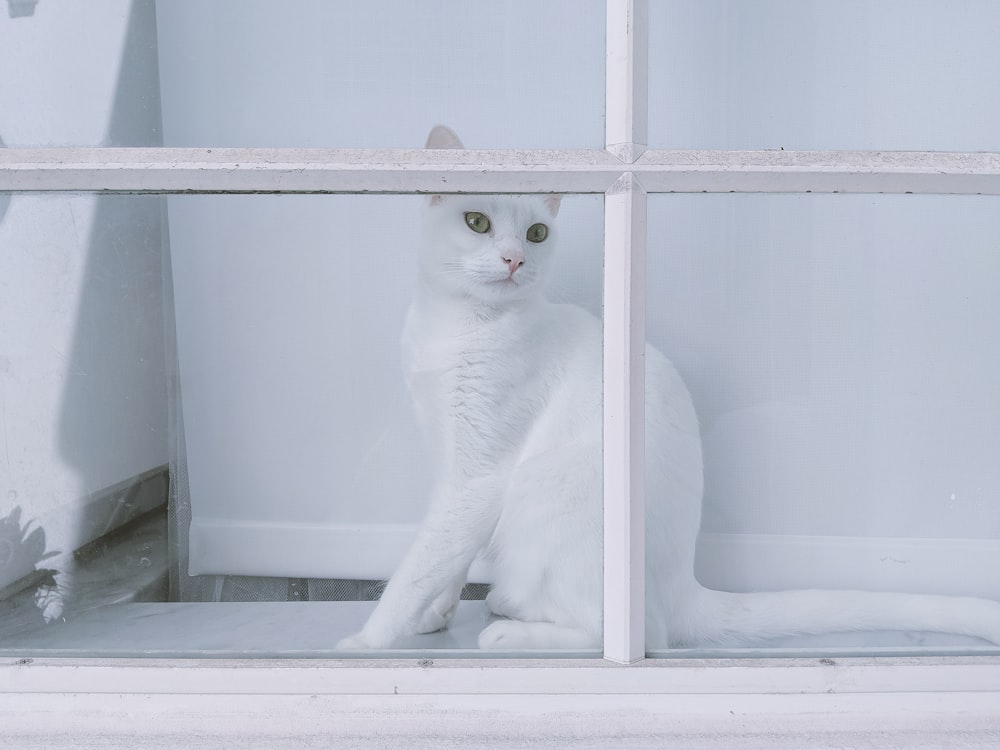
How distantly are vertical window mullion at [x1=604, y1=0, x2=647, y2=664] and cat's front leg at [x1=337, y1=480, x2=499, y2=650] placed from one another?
0.19m

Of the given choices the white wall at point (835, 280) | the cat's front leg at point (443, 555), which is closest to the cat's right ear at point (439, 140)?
the white wall at point (835, 280)

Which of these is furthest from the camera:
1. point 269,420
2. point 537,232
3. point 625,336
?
point 269,420

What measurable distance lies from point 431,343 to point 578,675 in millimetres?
448

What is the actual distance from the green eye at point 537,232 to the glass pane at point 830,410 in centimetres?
15

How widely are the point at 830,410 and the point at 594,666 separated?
0.46 metres

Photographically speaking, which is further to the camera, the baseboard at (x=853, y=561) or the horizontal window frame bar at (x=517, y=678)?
the baseboard at (x=853, y=561)

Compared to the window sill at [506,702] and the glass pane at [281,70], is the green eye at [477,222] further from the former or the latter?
the window sill at [506,702]

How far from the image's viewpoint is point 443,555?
3.04 feet

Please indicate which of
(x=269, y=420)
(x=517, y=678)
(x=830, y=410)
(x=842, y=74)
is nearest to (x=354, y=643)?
(x=517, y=678)

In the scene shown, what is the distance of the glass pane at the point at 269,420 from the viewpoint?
90cm

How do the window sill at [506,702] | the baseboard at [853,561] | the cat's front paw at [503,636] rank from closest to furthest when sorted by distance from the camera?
1. the window sill at [506,702]
2. the cat's front paw at [503,636]
3. the baseboard at [853,561]

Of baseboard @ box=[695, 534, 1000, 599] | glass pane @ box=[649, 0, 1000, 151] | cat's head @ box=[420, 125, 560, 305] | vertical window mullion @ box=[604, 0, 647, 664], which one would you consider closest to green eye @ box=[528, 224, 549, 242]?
cat's head @ box=[420, 125, 560, 305]

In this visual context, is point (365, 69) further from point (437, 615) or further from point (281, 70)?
point (437, 615)

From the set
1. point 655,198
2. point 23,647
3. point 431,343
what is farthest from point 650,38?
point 23,647
